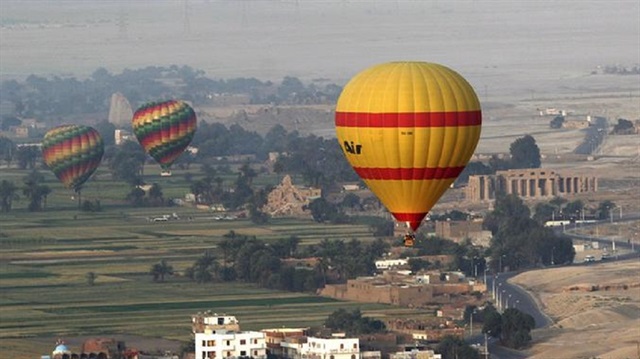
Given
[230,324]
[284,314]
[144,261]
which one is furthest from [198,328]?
[144,261]

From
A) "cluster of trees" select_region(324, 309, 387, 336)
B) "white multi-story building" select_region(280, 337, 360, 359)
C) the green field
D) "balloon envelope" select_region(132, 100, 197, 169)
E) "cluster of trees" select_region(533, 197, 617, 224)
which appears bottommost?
"white multi-story building" select_region(280, 337, 360, 359)

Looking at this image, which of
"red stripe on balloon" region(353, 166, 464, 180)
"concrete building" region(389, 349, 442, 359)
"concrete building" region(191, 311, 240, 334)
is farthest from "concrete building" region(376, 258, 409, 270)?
"red stripe on balloon" region(353, 166, 464, 180)

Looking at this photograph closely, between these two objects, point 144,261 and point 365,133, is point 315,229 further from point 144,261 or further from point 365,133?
point 365,133

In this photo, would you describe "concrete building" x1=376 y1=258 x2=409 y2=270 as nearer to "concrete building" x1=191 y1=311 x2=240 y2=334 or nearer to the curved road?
the curved road

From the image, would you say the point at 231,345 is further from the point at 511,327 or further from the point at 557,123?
the point at 557,123

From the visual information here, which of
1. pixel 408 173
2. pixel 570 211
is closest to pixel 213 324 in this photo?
pixel 408 173

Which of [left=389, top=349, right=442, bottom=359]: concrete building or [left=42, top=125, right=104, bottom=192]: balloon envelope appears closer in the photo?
[left=389, top=349, right=442, bottom=359]: concrete building

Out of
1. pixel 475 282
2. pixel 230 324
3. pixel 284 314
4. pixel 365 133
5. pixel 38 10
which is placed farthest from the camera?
pixel 38 10
